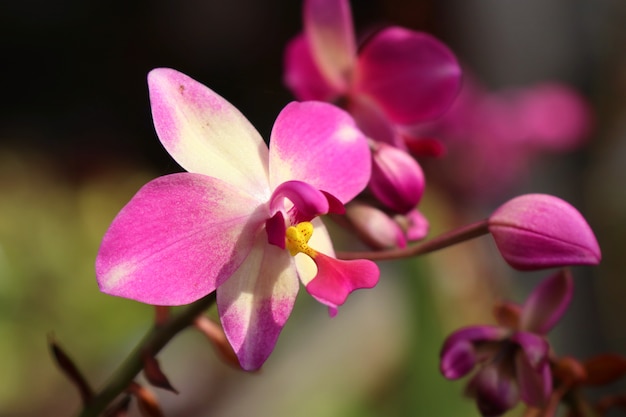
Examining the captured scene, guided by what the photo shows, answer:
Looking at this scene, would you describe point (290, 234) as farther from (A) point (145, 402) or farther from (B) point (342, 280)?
(A) point (145, 402)

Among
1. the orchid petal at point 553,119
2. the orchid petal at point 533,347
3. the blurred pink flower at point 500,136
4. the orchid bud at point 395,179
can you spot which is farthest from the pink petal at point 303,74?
the orchid petal at point 553,119

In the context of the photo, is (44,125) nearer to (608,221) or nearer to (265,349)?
(608,221)

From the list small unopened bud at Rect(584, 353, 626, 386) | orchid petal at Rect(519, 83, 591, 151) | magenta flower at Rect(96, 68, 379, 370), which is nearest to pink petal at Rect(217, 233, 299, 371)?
magenta flower at Rect(96, 68, 379, 370)

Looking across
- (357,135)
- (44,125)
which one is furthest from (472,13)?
(357,135)

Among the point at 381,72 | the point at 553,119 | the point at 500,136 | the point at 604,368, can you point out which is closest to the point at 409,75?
the point at 381,72

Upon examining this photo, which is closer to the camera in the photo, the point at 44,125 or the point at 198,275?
the point at 198,275

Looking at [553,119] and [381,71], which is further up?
[381,71]
